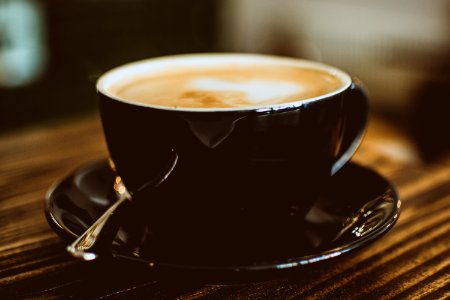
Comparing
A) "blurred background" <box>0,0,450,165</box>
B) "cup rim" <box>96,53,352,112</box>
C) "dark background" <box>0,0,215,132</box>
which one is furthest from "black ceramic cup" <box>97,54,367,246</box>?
"dark background" <box>0,0,215,132</box>

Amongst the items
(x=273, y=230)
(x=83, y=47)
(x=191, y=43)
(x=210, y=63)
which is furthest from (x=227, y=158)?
(x=191, y=43)

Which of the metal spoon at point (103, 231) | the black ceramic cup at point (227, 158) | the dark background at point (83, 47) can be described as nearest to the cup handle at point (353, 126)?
the black ceramic cup at point (227, 158)

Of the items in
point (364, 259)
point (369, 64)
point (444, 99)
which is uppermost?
point (364, 259)

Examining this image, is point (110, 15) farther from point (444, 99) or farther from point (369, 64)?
point (444, 99)

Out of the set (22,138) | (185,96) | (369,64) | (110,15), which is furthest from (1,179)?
(369,64)

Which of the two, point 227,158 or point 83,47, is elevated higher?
point 227,158

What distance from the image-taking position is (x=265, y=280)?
0.33 m

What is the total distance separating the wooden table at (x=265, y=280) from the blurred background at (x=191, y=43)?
125 centimetres

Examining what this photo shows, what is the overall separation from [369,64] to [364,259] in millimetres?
2257

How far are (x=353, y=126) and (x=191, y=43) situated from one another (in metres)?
2.25

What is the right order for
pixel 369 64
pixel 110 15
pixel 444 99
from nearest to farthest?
1. pixel 444 99
2. pixel 110 15
3. pixel 369 64

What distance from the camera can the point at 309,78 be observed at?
0.52 m

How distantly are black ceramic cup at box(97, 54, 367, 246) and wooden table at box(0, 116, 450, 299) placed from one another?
2.2 inches

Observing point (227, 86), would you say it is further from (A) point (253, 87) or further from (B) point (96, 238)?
(B) point (96, 238)
